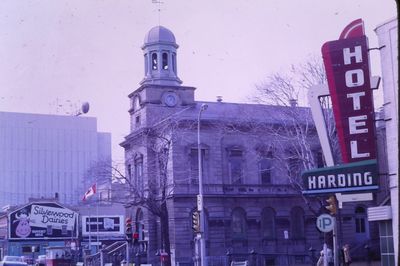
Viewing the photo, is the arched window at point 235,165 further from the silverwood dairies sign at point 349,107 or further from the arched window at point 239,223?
the silverwood dairies sign at point 349,107

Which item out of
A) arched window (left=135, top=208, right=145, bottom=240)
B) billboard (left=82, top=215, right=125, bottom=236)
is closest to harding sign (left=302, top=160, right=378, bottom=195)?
arched window (left=135, top=208, right=145, bottom=240)

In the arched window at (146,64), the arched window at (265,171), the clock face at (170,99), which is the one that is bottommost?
the arched window at (265,171)

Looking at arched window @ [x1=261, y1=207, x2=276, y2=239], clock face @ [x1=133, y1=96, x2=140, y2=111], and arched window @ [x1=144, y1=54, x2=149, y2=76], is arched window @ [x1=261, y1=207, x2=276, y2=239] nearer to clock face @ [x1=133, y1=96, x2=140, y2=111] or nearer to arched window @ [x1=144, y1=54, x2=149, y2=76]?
clock face @ [x1=133, y1=96, x2=140, y2=111]

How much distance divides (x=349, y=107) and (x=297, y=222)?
3594cm

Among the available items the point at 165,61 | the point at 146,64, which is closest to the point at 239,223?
the point at 165,61

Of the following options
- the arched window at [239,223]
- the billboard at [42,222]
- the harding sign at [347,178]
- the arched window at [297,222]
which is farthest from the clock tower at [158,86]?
the harding sign at [347,178]

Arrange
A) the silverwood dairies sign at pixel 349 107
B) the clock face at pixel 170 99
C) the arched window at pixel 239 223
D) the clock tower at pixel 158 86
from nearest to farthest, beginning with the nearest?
the silverwood dairies sign at pixel 349 107 → the arched window at pixel 239 223 → the clock tower at pixel 158 86 → the clock face at pixel 170 99

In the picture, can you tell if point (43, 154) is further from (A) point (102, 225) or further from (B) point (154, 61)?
(B) point (154, 61)

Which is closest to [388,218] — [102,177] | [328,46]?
[328,46]

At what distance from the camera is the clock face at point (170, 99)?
200 feet

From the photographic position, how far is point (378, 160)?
25.3 m

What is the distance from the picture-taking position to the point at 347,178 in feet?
80.9

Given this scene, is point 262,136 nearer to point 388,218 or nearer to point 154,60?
point 154,60

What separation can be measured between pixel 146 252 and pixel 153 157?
26.0 feet
